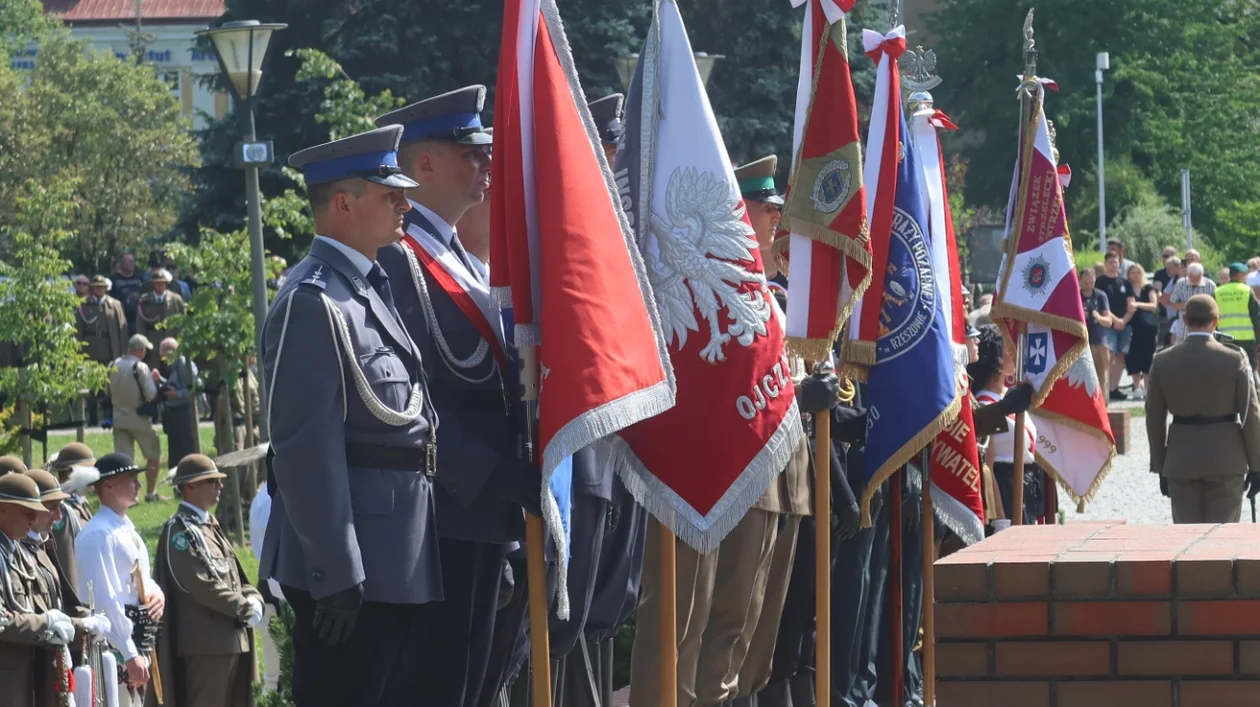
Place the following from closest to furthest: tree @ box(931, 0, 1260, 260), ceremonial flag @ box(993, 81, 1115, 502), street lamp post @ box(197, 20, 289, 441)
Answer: ceremonial flag @ box(993, 81, 1115, 502) < street lamp post @ box(197, 20, 289, 441) < tree @ box(931, 0, 1260, 260)

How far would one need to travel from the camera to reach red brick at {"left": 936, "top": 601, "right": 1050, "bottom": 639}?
3900 millimetres

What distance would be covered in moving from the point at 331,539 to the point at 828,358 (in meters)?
3.24

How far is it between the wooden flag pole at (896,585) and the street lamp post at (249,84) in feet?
17.3

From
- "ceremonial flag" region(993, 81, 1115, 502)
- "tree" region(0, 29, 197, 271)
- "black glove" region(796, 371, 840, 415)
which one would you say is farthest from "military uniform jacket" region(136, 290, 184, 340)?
"tree" region(0, 29, 197, 271)

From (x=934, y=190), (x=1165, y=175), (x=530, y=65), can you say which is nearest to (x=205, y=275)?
(x=934, y=190)

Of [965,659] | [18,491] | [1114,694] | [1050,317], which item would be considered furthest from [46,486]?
[1114,694]

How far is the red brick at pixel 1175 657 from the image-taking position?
383 cm

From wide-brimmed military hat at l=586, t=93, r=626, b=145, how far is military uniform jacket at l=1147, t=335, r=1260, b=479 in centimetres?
653

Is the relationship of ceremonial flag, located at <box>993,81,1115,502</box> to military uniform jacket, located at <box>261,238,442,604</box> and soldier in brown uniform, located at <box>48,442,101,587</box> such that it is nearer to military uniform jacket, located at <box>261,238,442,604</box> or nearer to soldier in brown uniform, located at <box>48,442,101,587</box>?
soldier in brown uniform, located at <box>48,442,101,587</box>

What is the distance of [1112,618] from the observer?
3.87 metres

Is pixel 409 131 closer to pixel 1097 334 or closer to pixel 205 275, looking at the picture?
pixel 205 275

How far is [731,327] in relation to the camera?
19.2 ft

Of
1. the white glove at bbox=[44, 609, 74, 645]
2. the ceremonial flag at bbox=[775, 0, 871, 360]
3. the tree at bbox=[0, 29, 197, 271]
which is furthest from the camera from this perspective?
the tree at bbox=[0, 29, 197, 271]

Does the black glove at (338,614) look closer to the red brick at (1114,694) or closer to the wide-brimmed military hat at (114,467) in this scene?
the red brick at (1114,694)
